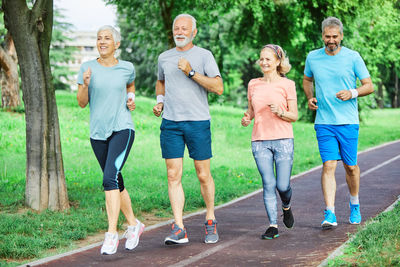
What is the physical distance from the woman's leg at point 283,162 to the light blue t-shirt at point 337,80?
73cm

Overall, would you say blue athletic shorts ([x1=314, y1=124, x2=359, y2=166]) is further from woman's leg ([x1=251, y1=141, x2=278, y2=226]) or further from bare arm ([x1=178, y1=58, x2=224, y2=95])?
bare arm ([x1=178, y1=58, x2=224, y2=95])

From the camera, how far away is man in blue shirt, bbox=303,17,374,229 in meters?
6.99

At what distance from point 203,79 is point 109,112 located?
39.8 inches

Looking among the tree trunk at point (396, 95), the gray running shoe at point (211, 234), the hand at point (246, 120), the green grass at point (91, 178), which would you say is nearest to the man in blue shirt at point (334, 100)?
the hand at point (246, 120)

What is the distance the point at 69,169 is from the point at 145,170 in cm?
174

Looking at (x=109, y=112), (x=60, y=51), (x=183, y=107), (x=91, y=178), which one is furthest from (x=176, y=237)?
(x=60, y=51)

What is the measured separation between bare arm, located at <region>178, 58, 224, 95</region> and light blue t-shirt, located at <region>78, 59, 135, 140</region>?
629mm

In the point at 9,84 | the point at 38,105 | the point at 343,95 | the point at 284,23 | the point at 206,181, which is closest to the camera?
the point at 206,181

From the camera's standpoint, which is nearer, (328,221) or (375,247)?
(375,247)

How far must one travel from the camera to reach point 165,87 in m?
6.47

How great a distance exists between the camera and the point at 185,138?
6457mm

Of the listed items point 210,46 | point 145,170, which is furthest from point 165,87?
point 210,46

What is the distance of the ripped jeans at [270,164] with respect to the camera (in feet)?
21.7

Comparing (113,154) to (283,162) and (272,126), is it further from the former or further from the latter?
(283,162)
